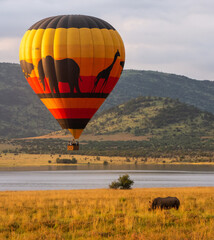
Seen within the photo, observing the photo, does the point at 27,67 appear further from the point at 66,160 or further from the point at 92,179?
the point at 66,160

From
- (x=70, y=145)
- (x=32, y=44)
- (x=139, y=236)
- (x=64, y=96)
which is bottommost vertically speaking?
(x=139, y=236)

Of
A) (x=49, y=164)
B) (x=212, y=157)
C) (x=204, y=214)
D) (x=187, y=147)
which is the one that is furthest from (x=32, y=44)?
(x=187, y=147)

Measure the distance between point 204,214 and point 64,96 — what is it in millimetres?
18637

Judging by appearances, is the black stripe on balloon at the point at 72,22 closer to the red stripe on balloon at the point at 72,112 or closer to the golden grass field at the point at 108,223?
the red stripe on balloon at the point at 72,112

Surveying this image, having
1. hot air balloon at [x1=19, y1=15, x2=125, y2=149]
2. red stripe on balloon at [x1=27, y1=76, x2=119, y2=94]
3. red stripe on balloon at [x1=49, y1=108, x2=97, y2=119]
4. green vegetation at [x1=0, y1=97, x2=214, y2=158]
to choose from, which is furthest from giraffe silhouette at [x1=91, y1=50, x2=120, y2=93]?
green vegetation at [x1=0, y1=97, x2=214, y2=158]

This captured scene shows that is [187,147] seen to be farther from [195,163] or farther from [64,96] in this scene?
[64,96]

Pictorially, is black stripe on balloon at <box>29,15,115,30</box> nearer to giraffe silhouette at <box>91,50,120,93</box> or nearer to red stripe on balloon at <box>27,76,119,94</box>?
giraffe silhouette at <box>91,50,120,93</box>

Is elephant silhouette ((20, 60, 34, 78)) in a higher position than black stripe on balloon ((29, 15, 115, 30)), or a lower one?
lower

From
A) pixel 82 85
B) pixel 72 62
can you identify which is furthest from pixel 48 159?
pixel 72 62

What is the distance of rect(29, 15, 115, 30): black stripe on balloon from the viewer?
4097 cm

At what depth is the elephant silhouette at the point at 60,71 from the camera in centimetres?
4031

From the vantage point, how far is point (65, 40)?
40.2 metres

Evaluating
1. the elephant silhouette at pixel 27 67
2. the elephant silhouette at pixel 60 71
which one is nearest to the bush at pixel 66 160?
the elephant silhouette at pixel 27 67

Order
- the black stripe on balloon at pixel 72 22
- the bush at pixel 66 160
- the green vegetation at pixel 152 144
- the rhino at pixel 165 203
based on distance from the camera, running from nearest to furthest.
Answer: the rhino at pixel 165 203, the black stripe on balloon at pixel 72 22, the bush at pixel 66 160, the green vegetation at pixel 152 144
